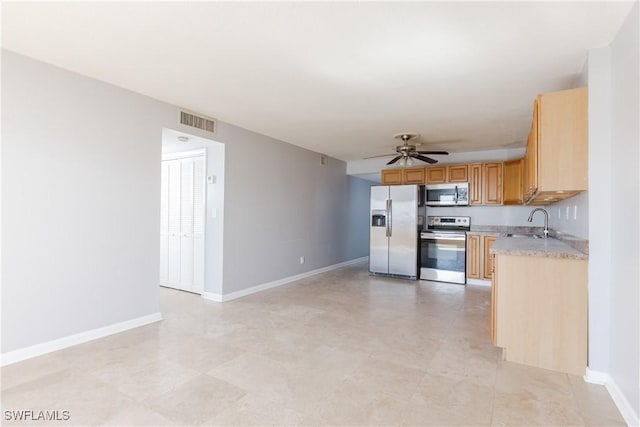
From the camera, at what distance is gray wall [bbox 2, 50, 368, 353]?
104 inches

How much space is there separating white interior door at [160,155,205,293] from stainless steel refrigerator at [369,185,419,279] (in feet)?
10.7

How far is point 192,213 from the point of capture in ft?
16.4

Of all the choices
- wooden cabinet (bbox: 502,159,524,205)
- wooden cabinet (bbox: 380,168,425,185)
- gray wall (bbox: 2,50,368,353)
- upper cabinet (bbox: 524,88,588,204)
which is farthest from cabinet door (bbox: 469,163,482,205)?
gray wall (bbox: 2,50,368,353)

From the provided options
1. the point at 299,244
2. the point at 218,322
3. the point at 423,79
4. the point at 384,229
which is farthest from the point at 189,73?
the point at 384,229

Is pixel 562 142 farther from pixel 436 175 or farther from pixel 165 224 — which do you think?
pixel 165 224

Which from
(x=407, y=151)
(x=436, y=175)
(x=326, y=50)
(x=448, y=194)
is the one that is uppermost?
(x=326, y=50)

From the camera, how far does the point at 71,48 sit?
8.38ft

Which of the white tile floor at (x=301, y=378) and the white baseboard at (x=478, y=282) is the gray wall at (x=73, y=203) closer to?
the white tile floor at (x=301, y=378)

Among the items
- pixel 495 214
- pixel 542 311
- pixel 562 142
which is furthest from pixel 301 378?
pixel 495 214

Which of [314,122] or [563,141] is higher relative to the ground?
[314,122]

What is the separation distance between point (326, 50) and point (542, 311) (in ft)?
8.76

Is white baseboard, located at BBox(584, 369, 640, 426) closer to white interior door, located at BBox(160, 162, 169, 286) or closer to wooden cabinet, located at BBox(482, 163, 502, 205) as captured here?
wooden cabinet, located at BBox(482, 163, 502, 205)

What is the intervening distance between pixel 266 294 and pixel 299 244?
137cm

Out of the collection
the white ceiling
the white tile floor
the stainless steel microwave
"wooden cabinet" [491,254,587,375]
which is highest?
the white ceiling
